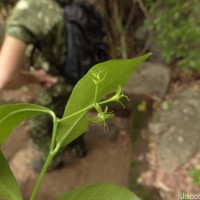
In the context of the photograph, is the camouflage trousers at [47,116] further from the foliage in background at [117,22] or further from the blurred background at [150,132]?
the foliage in background at [117,22]

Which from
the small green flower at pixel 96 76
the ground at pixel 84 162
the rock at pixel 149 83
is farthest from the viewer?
the rock at pixel 149 83

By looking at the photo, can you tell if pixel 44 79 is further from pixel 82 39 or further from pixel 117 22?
pixel 117 22

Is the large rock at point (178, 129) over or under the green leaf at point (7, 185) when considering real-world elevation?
under

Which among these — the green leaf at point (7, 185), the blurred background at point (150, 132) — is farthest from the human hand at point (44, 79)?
the green leaf at point (7, 185)

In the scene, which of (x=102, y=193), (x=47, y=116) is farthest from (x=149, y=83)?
(x=102, y=193)

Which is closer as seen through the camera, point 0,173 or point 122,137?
point 0,173

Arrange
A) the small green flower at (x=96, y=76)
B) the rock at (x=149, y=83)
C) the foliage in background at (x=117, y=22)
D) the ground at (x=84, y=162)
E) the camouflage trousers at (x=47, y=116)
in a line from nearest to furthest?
the small green flower at (x=96, y=76) < the camouflage trousers at (x=47, y=116) < the ground at (x=84, y=162) < the rock at (x=149, y=83) < the foliage in background at (x=117, y=22)

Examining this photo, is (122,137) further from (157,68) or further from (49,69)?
(49,69)

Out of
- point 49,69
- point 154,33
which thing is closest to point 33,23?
point 49,69
